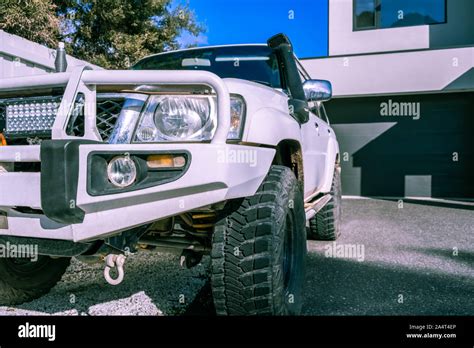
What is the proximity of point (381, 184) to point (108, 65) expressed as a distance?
7.29 metres

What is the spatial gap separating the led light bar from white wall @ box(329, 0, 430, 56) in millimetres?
10843

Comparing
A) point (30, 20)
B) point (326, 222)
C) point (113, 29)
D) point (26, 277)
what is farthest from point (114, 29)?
point (26, 277)

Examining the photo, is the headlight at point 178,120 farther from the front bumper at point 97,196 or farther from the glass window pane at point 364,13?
the glass window pane at point 364,13

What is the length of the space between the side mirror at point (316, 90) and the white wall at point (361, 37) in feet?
30.1

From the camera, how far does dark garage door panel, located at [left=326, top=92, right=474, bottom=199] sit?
10.3m

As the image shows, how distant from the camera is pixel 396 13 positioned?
37.7 feet

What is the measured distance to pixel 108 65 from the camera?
10.4 metres

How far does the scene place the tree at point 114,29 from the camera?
10766 mm

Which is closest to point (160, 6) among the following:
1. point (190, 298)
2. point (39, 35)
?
point (39, 35)

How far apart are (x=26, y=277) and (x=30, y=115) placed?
1.32 m

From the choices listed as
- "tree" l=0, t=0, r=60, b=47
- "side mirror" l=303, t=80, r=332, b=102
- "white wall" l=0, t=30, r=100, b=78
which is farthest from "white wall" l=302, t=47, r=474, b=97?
"side mirror" l=303, t=80, r=332, b=102

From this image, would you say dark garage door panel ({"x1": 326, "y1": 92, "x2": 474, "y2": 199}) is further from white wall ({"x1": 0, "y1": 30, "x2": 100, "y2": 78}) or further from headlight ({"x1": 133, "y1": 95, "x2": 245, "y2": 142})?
headlight ({"x1": 133, "y1": 95, "x2": 245, "y2": 142})

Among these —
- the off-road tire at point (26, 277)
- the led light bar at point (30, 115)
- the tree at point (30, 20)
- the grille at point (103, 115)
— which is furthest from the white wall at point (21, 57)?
the tree at point (30, 20)

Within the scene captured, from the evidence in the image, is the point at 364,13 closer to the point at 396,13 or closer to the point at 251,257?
the point at 396,13
